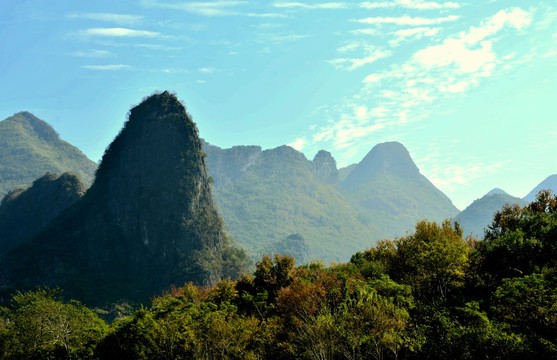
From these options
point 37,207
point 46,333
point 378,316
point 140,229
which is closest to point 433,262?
point 378,316

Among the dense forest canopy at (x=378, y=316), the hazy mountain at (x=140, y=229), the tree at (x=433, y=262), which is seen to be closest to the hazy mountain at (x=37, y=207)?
the hazy mountain at (x=140, y=229)

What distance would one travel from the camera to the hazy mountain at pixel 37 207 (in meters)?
170

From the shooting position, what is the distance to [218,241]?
14012cm

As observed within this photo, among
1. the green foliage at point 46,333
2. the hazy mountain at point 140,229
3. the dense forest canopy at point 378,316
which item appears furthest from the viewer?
the hazy mountain at point 140,229

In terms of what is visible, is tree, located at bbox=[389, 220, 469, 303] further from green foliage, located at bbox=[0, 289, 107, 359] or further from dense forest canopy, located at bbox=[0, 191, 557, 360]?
green foliage, located at bbox=[0, 289, 107, 359]

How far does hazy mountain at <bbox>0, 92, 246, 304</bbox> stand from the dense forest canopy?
83.4 metres

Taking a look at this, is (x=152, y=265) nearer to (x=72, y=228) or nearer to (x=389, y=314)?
(x=72, y=228)

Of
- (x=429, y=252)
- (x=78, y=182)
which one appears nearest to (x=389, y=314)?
(x=429, y=252)

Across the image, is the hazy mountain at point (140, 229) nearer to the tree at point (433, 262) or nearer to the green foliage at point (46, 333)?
the green foliage at point (46, 333)

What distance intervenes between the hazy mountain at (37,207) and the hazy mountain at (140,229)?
28.4 metres

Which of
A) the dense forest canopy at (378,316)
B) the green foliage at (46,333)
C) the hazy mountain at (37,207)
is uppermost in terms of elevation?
the hazy mountain at (37,207)

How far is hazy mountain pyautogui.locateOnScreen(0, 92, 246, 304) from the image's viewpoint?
124 meters

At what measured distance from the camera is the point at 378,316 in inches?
957

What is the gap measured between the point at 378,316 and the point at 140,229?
437 ft
